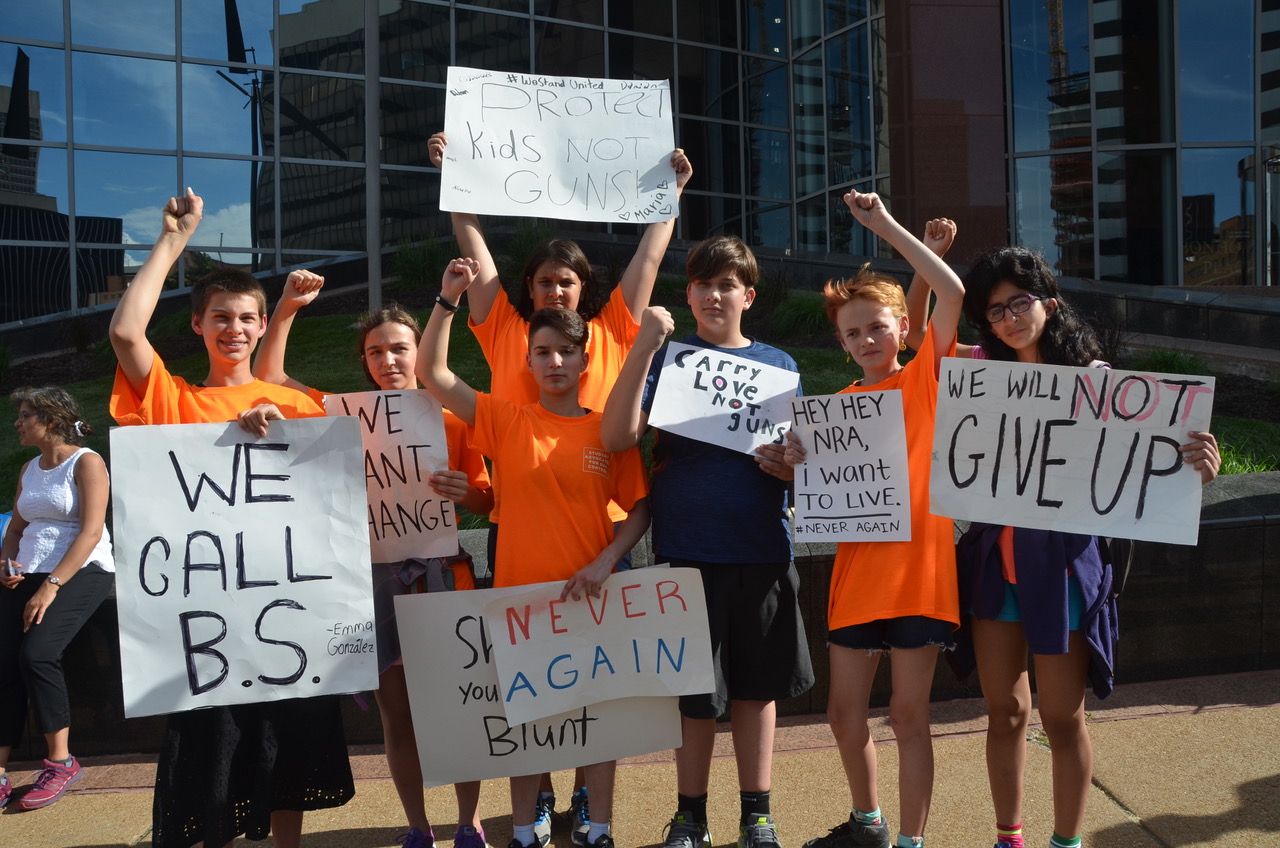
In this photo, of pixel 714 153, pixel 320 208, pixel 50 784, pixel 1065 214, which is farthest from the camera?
pixel 714 153

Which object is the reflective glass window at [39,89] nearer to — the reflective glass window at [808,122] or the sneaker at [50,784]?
the reflective glass window at [808,122]

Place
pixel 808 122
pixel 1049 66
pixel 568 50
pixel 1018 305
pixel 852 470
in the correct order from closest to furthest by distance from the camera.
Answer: pixel 1018 305 < pixel 852 470 < pixel 1049 66 < pixel 568 50 < pixel 808 122

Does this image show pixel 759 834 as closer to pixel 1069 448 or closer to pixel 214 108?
pixel 1069 448

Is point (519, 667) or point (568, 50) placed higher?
point (568, 50)

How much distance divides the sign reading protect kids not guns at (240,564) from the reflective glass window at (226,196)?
1433 centimetres

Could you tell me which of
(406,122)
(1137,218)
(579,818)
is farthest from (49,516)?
(1137,218)

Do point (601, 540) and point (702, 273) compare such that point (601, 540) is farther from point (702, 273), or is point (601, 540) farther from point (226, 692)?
point (226, 692)

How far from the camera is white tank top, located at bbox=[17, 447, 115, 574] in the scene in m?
4.43

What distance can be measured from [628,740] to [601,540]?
2.16 feet

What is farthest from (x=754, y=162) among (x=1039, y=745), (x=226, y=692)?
(x=226, y=692)

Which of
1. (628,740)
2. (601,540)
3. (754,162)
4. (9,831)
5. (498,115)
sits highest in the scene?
(754,162)

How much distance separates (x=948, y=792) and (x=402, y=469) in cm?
238

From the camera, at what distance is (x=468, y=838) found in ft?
11.1

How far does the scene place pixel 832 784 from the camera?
4.11 meters
